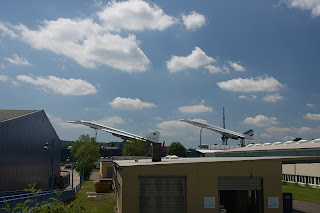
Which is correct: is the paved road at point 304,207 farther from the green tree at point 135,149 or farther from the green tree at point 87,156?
the green tree at point 135,149

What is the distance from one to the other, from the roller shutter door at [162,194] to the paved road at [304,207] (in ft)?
40.5

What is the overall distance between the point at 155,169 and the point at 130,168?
1.54 meters

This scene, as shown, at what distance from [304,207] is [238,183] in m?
12.3

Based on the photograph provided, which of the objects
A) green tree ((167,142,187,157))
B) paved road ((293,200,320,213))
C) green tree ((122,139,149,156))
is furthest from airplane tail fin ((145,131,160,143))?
paved road ((293,200,320,213))

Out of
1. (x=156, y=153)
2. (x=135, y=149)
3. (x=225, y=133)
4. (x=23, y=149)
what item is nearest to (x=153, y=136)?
(x=135, y=149)

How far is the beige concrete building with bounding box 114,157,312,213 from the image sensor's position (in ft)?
60.3

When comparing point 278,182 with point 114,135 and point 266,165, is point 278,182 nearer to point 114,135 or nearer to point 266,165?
point 266,165

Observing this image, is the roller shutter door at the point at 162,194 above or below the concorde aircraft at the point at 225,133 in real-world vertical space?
below

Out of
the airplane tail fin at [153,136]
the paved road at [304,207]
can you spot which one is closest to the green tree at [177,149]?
the airplane tail fin at [153,136]

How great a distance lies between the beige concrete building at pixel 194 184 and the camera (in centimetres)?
1838

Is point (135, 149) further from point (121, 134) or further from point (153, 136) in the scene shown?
point (121, 134)

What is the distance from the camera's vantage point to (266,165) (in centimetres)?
1925

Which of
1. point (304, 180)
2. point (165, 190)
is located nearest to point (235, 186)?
point (165, 190)

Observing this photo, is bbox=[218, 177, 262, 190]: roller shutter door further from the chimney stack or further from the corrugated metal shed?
the corrugated metal shed
